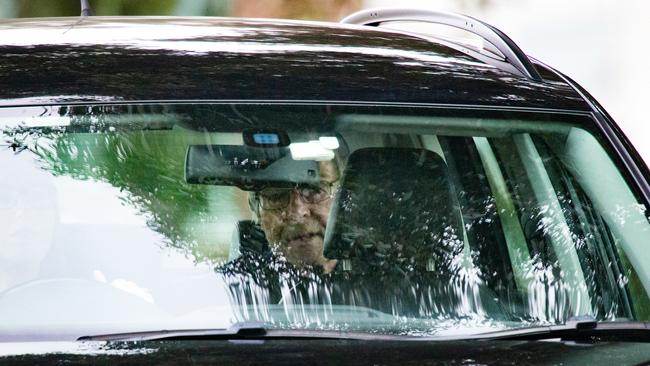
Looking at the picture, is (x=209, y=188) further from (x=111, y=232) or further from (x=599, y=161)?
(x=599, y=161)

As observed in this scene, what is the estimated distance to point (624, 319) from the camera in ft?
9.53

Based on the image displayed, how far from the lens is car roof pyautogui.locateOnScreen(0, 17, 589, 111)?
2.85 m

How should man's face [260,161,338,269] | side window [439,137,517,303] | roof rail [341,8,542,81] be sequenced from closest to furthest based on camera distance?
man's face [260,161,338,269]
side window [439,137,517,303]
roof rail [341,8,542,81]

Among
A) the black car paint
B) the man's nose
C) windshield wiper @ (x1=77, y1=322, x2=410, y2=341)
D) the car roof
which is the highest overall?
the car roof

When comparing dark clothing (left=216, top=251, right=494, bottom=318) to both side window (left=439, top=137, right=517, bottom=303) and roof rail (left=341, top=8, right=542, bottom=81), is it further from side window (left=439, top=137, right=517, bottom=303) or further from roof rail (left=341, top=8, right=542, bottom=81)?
roof rail (left=341, top=8, right=542, bottom=81)

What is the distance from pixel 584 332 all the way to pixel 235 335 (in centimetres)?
70

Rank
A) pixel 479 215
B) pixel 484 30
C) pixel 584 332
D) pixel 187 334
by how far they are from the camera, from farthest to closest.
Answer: pixel 484 30, pixel 479 215, pixel 584 332, pixel 187 334

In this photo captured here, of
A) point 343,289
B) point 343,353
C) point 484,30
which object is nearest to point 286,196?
point 343,289

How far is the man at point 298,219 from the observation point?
282 centimetres

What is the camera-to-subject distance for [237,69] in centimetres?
296

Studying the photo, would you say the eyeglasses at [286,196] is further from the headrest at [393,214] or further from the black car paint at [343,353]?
the black car paint at [343,353]

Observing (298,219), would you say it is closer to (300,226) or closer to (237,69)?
(300,226)

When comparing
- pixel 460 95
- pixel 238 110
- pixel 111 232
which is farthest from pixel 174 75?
pixel 460 95

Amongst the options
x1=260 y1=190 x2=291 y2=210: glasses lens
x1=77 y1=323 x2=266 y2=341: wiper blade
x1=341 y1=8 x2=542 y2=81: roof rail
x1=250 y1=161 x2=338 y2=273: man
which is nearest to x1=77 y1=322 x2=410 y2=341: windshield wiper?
x1=77 y1=323 x2=266 y2=341: wiper blade
